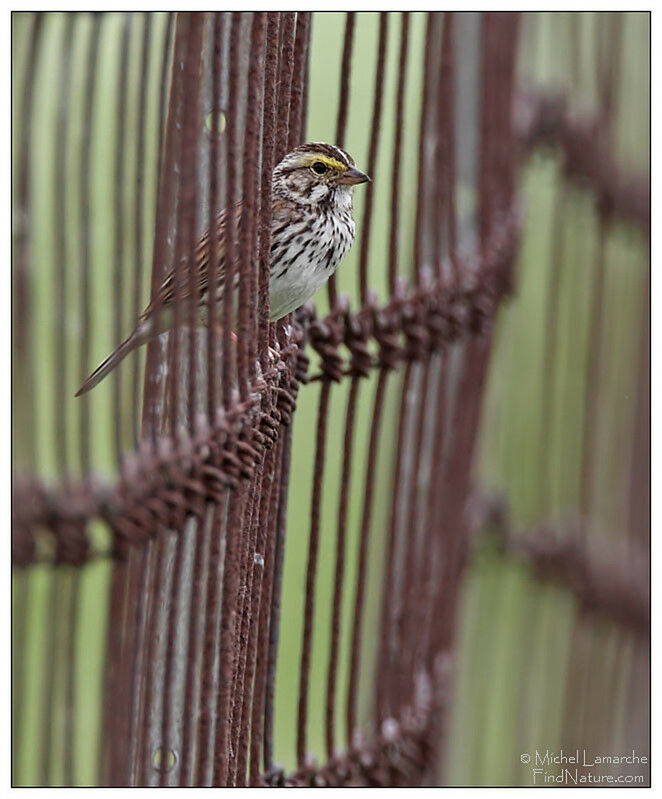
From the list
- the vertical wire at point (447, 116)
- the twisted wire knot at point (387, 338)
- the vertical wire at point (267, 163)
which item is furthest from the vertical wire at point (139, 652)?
the vertical wire at point (447, 116)

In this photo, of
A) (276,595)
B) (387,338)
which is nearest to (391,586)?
(387,338)

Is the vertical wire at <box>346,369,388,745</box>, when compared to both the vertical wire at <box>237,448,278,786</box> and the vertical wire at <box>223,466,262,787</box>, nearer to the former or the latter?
the vertical wire at <box>237,448,278,786</box>

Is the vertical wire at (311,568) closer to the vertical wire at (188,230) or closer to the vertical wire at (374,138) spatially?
the vertical wire at (374,138)

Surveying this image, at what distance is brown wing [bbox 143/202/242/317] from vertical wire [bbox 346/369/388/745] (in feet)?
1.36

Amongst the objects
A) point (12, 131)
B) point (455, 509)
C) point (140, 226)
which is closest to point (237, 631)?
point (140, 226)

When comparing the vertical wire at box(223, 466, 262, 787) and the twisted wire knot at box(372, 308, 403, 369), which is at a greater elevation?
the twisted wire knot at box(372, 308, 403, 369)

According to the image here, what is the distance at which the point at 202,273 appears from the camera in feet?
9.16

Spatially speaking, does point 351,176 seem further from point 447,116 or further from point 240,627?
point 240,627

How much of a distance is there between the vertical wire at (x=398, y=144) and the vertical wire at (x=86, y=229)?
1.10m

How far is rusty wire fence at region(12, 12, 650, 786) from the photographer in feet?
5.24

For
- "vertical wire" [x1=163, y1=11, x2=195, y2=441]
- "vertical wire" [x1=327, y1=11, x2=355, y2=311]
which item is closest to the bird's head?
"vertical wire" [x1=327, y1=11, x2=355, y2=311]

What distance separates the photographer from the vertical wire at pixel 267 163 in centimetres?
206

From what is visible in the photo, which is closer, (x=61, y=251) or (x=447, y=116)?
(x=61, y=251)

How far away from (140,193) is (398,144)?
108 centimetres
